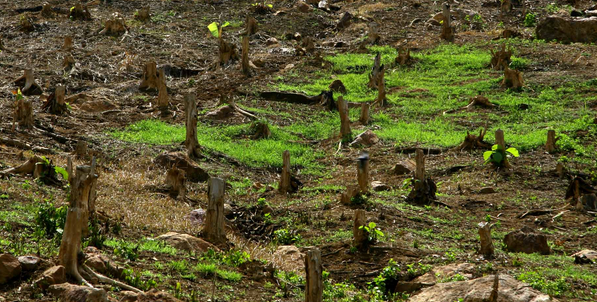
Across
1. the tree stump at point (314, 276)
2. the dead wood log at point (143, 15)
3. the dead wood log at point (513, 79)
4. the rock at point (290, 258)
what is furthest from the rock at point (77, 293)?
the dead wood log at point (143, 15)

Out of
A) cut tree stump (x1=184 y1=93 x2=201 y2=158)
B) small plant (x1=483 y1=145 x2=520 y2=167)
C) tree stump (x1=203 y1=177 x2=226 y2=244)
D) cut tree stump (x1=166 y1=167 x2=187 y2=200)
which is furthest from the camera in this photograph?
cut tree stump (x1=184 y1=93 x2=201 y2=158)

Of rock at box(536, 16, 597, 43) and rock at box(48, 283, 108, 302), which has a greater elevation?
rock at box(48, 283, 108, 302)

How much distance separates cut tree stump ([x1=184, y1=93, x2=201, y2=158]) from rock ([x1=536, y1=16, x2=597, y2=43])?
45.8 ft

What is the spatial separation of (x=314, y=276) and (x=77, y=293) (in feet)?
7.28

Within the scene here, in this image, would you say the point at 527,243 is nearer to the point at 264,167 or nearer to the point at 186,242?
the point at 186,242

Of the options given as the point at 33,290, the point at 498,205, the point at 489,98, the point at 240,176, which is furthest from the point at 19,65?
the point at 33,290

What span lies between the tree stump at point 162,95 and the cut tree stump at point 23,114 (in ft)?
12.8

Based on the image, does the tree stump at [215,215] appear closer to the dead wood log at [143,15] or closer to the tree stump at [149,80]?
the tree stump at [149,80]

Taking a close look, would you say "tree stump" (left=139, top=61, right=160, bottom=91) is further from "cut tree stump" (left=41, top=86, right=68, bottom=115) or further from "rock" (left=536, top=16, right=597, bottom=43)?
"rock" (left=536, top=16, right=597, bottom=43)

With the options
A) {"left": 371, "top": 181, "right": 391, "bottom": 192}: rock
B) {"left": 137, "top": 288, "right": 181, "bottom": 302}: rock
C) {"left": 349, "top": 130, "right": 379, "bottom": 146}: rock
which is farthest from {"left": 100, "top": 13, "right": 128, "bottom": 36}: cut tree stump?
{"left": 137, "top": 288, "right": 181, "bottom": 302}: rock

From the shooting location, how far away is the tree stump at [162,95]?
19344mm

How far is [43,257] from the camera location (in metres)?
8.04

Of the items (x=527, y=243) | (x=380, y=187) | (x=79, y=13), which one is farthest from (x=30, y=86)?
(x=527, y=243)

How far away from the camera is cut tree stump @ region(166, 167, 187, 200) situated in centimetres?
1328
